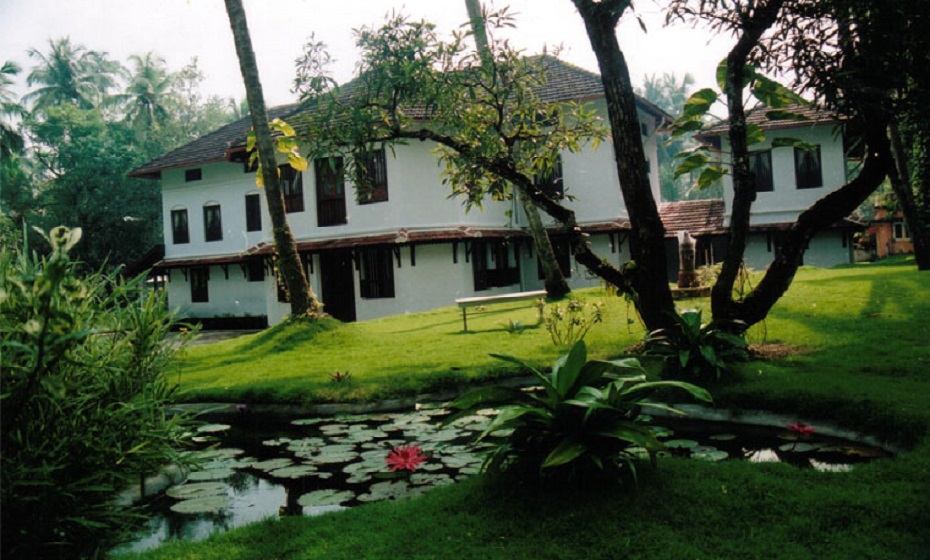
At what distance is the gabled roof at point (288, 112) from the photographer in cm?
2127

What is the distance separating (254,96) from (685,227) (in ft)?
54.8

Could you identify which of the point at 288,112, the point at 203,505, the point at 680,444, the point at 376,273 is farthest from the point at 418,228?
the point at 203,505

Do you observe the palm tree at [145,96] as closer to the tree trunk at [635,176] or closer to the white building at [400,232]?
the white building at [400,232]

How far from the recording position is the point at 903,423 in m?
4.84

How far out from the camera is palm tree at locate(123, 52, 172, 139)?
1582 inches

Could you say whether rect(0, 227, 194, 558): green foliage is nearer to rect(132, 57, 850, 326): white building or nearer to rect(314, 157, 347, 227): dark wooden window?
rect(132, 57, 850, 326): white building

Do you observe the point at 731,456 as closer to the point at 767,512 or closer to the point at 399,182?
the point at 767,512

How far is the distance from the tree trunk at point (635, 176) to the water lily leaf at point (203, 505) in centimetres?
502

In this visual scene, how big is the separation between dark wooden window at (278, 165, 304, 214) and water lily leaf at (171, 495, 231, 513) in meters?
17.9

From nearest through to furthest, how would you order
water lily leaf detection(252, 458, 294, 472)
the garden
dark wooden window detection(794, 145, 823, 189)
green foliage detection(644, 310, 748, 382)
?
the garden → water lily leaf detection(252, 458, 294, 472) → green foliage detection(644, 310, 748, 382) → dark wooden window detection(794, 145, 823, 189)

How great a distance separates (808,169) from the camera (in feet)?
71.7

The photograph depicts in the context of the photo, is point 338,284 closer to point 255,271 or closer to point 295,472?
point 255,271

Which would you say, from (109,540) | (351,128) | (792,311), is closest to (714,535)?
(109,540)

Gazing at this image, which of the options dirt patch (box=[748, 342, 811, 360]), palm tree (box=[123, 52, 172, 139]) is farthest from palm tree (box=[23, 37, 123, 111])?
dirt patch (box=[748, 342, 811, 360])
